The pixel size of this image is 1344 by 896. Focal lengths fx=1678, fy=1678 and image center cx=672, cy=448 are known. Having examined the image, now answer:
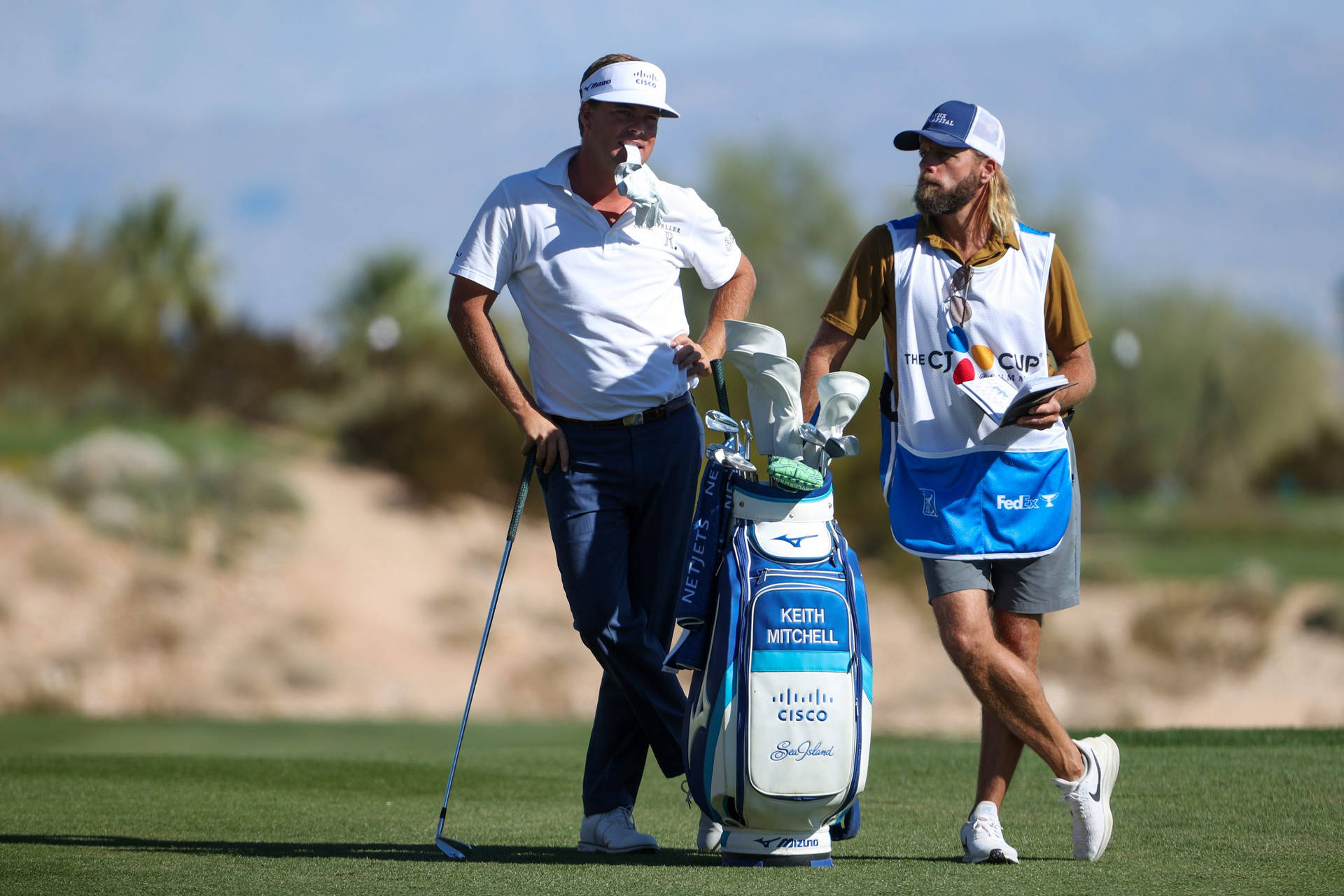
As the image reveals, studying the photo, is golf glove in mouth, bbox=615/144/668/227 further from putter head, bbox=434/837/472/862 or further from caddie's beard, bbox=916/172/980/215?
putter head, bbox=434/837/472/862

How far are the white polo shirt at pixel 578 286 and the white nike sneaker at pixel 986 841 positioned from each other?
1478 millimetres

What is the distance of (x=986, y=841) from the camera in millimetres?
4426

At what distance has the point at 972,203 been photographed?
471cm

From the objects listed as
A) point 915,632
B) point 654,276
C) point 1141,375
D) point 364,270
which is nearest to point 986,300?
point 654,276

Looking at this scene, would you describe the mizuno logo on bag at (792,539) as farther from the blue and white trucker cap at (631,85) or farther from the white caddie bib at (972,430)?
the blue and white trucker cap at (631,85)

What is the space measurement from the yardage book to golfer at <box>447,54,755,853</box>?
80cm

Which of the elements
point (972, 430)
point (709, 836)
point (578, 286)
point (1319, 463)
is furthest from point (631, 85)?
point (1319, 463)

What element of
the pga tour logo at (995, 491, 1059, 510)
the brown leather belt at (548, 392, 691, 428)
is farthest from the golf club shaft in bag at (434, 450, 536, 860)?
the pga tour logo at (995, 491, 1059, 510)

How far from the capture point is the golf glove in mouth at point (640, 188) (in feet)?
15.7

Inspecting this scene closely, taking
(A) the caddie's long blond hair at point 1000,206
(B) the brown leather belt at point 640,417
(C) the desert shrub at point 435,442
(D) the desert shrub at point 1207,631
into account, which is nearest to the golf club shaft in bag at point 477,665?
(B) the brown leather belt at point 640,417

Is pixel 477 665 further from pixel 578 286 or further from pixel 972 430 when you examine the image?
pixel 972 430

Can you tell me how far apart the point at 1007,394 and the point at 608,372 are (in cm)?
113

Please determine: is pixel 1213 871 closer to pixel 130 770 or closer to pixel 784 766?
pixel 784 766

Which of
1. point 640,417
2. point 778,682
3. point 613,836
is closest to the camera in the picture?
point 778,682
